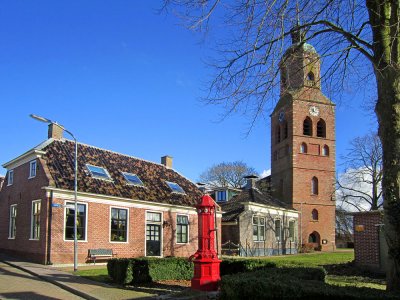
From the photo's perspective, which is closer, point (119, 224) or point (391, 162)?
point (391, 162)

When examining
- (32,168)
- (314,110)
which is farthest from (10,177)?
(314,110)

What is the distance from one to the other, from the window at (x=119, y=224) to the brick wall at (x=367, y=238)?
42.0 feet

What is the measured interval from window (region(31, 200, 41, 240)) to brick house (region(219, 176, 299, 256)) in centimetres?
1673

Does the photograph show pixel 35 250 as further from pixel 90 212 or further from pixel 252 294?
pixel 252 294

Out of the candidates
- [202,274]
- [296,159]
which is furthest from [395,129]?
[296,159]

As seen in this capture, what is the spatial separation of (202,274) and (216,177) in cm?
5611

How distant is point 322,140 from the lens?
52.8 metres

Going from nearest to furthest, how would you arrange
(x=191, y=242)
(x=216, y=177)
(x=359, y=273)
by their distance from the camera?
(x=359, y=273), (x=191, y=242), (x=216, y=177)

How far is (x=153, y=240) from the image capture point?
27906mm

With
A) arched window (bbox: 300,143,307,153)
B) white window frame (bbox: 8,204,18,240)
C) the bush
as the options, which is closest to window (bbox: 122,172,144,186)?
white window frame (bbox: 8,204,18,240)

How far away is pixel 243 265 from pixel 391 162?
7.54 m

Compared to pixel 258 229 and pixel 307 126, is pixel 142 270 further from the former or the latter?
pixel 307 126

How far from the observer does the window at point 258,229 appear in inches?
1543

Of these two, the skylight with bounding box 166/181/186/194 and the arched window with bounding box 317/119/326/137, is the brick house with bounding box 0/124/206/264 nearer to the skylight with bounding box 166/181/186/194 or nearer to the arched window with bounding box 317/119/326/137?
the skylight with bounding box 166/181/186/194
